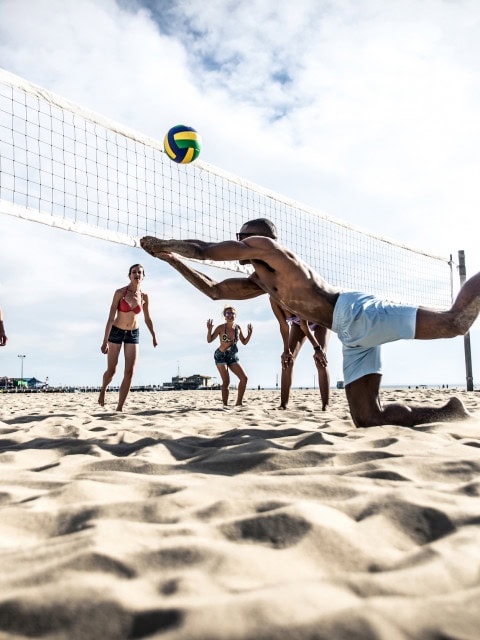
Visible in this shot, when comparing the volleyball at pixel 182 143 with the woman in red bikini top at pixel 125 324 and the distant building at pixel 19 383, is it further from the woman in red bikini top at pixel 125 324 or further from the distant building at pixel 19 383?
the distant building at pixel 19 383

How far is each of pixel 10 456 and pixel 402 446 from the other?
72.2 inches

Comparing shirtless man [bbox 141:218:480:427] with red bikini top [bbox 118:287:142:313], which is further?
red bikini top [bbox 118:287:142:313]

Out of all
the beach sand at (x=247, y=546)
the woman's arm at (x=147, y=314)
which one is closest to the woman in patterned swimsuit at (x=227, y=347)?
the woman's arm at (x=147, y=314)

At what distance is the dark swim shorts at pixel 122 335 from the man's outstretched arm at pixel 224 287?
6.32ft

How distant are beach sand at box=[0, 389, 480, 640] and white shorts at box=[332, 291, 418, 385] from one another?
1113 mm

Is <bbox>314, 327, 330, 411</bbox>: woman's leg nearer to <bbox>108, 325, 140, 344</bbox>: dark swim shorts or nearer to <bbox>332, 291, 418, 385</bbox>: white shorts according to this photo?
<bbox>332, 291, 418, 385</bbox>: white shorts

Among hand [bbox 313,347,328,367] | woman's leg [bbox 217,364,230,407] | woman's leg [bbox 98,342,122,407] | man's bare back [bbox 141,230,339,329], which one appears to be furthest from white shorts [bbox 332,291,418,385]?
woman's leg [bbox 217,364,230,407]

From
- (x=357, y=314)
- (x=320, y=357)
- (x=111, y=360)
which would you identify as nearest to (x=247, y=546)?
(x=357, y=314)

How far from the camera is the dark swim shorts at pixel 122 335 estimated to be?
19.1 feet

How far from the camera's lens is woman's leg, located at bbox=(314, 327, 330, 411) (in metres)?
5.24

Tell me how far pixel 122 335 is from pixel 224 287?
2.08 metres

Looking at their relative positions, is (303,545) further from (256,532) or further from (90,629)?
(90,629)

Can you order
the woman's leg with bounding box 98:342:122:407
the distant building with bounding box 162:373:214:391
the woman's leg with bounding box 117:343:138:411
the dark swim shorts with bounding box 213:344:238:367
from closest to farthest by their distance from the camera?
the woman's leg with bounding box 117:343:138:411 → the woman's leg with bounding box 98:342:122:407 → the dark swim shorts with bounding box 213:344:238:367 → the distant building with bounding box 162:373:214:391

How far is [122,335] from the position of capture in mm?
5824
